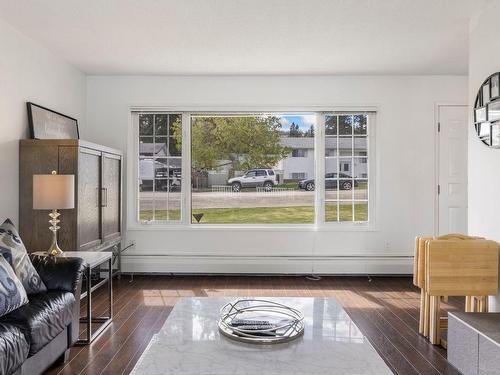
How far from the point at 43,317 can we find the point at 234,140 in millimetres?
3475

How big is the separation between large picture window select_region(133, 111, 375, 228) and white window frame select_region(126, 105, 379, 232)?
0.01 meters

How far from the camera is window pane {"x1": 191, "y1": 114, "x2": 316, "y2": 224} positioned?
5434mm

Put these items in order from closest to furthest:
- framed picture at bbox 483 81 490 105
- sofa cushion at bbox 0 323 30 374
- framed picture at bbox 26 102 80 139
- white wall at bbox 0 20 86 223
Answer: sofa cushion at bbox 0 323 30 374 → framed picture at bbox 483 81 490 105 → white wall at bbox 0 20 86 223 → framed picture at bbox 26 102 80 139

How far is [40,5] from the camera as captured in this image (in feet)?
10.7

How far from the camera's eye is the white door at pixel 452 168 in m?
5.24

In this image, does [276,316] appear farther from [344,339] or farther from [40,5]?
[40,5]

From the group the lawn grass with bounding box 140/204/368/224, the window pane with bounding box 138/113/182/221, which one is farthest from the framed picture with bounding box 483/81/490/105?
the window pane with bounding box 138/113/182/221

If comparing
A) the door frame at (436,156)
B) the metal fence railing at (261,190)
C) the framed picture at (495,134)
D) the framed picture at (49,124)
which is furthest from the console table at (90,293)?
the door frame at (436,156)

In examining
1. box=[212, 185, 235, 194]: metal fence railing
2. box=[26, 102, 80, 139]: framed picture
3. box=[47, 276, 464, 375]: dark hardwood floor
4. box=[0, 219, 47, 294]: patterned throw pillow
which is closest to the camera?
box=[0, 219, 47, 294]: patterned throw pillow

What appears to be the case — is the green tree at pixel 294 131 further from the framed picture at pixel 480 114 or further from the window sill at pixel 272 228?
the framed picture at pixel 480 114

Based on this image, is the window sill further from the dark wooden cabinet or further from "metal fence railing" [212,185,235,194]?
the dark wooden cabinet

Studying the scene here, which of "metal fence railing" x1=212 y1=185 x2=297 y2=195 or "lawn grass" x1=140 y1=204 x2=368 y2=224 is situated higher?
"metal fence railing" x1=212 y1=185 x2=297 y2=195

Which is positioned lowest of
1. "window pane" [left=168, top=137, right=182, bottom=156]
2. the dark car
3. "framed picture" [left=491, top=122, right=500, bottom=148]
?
the dark car

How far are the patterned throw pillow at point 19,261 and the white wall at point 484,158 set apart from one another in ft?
10.7
